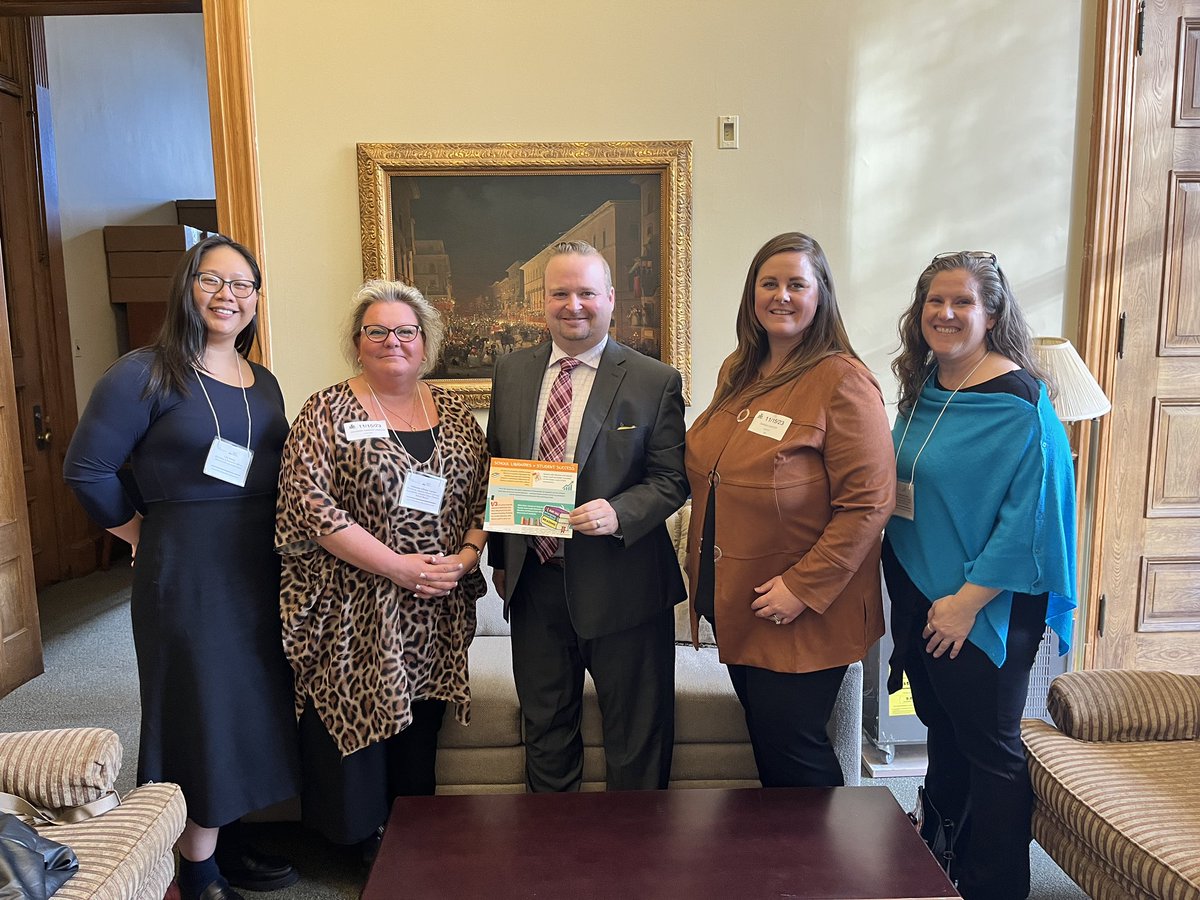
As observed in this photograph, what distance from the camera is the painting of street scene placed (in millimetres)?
3199

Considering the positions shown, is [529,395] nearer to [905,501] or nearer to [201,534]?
[201,534]

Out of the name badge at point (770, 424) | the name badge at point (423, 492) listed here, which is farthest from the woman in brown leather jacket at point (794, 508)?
the name badge at point (423, 492)

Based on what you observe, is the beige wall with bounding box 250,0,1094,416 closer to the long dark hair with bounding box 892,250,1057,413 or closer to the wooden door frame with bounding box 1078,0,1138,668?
the wooden door frame with bounding box 1078,0,1138,668

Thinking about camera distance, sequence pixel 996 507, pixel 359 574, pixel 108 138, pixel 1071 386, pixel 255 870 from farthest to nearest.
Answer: pixel 108 138 < pixel 1071 386 < pixel 255 870 < pixel 359 574 < pixel 996 507

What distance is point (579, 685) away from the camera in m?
2.04

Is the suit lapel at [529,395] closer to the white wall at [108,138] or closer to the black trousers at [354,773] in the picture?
the black trousers at [354,773]

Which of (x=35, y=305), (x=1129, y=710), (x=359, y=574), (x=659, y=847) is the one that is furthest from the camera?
(x=35, y=305)

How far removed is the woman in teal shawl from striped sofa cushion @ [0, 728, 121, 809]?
186 cm

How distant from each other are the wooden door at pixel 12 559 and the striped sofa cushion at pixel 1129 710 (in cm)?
403

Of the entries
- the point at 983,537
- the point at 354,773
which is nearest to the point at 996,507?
the point at 983,537

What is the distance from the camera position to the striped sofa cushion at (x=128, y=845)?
150 cm

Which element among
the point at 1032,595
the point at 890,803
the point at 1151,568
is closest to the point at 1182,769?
the point at 1032,595

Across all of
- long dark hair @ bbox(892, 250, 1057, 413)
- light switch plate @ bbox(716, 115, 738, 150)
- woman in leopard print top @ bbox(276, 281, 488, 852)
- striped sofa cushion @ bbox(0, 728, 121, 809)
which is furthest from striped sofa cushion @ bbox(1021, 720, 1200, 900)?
light switch plate @ bbox(716, 115, 738, 150)

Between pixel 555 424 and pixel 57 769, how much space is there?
52.0 inches
